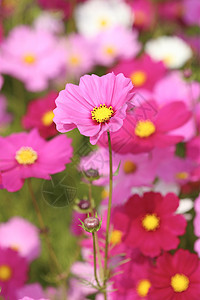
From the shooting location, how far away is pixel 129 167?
690 mm

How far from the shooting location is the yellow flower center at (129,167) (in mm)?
684

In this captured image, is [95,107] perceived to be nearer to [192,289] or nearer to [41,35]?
[192,289]

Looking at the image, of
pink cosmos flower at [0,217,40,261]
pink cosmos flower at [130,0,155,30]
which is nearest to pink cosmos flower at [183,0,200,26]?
pink cosmos flower at [130,0,155,30]

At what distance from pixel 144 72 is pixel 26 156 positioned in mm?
416

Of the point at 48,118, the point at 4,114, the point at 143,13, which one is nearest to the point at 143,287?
the point at 48,118

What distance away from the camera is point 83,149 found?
22.8 inches

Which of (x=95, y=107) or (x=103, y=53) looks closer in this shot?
(x=95, y=107)

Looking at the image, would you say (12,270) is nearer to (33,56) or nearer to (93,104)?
(93,104)

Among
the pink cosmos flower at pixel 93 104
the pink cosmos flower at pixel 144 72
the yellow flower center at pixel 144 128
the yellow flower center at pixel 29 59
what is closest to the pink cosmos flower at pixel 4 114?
the yellow flower center at pixel 29 59

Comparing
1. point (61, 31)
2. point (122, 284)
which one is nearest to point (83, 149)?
point (122, 284)

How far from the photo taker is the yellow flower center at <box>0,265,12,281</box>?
0.72m

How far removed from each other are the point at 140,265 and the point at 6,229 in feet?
1.33

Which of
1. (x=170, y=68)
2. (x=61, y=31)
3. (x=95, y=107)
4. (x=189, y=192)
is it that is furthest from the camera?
(x=61, y=31)

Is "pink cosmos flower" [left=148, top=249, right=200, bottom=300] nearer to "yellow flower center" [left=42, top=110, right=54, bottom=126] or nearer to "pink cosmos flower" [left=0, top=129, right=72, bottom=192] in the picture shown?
"pink cosmos flower" [left=0, top=129, right=72, bottom=192]
